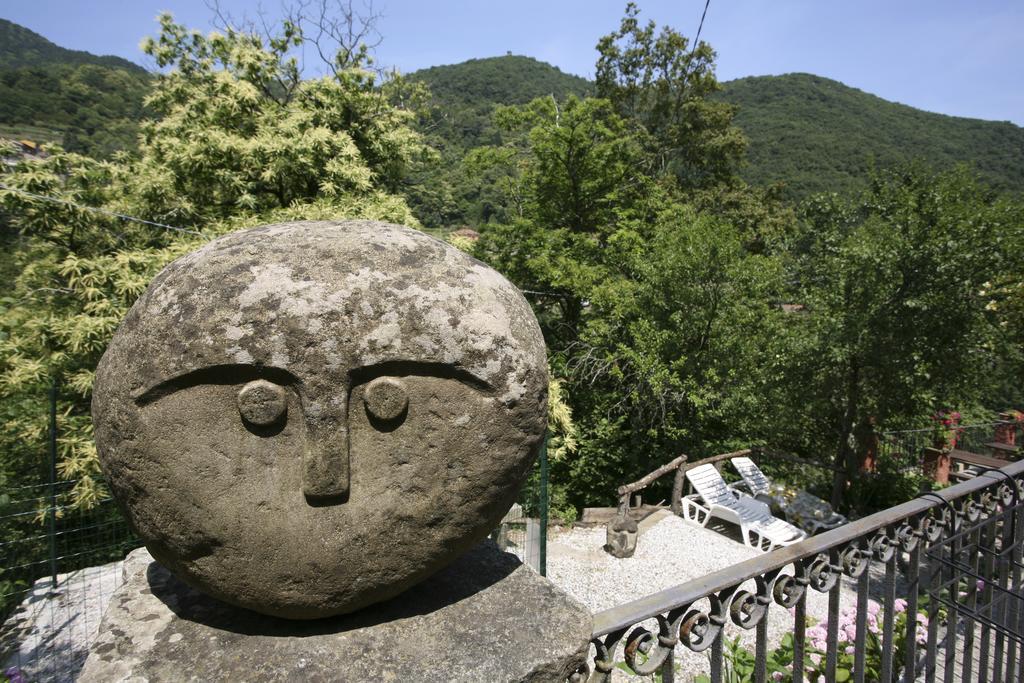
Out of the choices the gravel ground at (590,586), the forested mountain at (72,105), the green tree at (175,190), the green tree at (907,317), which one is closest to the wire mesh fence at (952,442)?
the green tree at (907,317)

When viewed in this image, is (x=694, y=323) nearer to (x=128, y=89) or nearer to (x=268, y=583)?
(x=268, y=583)

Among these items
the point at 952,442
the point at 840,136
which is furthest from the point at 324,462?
the point at 840,136

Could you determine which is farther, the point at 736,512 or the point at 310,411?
the point at 736,512

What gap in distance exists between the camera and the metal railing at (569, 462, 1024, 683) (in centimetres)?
169

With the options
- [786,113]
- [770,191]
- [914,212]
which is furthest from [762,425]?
[786,113]

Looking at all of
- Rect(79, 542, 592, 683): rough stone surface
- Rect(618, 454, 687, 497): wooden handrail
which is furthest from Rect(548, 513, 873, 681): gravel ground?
Rect(79, 542, 592, 683): rough stone surface

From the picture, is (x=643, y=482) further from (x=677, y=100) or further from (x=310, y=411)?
(x=677, y=100)

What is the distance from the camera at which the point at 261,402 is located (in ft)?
5.26

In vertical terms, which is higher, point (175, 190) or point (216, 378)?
point (175, 190)

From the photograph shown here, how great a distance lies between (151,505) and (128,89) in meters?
38.2

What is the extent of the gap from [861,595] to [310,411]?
205 cm

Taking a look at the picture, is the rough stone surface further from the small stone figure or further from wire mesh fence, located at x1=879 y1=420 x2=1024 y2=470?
wire mesh fence, located at x1=879 y1=420 x2=1024 y2=470

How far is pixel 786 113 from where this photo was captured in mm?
51250

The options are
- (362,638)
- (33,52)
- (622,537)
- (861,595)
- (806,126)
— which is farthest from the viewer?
(33,52)
